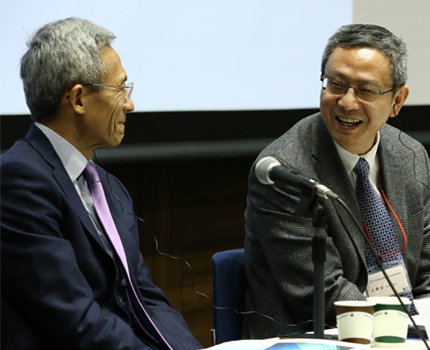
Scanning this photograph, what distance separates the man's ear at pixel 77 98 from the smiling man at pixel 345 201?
0.58m

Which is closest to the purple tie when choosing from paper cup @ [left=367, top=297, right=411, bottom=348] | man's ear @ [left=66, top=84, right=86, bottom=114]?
man's ear @ [left=66, top=84, right=86, bottom=114]

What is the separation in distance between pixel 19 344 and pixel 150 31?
4.67 ft

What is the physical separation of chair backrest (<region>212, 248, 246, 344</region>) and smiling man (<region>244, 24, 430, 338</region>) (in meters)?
0.03

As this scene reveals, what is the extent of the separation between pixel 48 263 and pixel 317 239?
2.07 ft

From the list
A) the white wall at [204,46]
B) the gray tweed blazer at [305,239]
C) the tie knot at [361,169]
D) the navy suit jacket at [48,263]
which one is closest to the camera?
the navy suit jacket at [48,263]

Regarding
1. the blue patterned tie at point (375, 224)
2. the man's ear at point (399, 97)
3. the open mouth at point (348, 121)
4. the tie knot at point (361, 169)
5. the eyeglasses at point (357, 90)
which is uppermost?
the eyeglasses at point (357, 90)

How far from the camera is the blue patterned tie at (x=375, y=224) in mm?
1863

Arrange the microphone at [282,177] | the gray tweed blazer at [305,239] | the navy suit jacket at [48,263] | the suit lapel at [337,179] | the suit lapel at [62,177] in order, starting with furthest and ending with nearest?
the suit lapel at [337,179] < the gray tweed blazer at [305,239] < the suit lapel at [62,177] < the navy suit jacket at [48,263] < the microphone at [282,177]

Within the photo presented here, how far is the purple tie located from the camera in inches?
62.6

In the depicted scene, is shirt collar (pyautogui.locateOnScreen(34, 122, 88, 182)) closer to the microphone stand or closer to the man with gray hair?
the man with gray hair

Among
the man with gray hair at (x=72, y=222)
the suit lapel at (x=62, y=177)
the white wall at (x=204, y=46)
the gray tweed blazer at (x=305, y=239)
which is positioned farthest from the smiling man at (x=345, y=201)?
the white wall at (x=204, y=46)

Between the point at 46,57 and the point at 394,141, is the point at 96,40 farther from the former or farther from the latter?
the point at 394,141

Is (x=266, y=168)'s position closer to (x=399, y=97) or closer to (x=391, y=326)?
(x=391, y=326)

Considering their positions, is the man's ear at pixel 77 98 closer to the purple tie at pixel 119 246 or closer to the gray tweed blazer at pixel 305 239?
the purple tie at pixel 119 246
